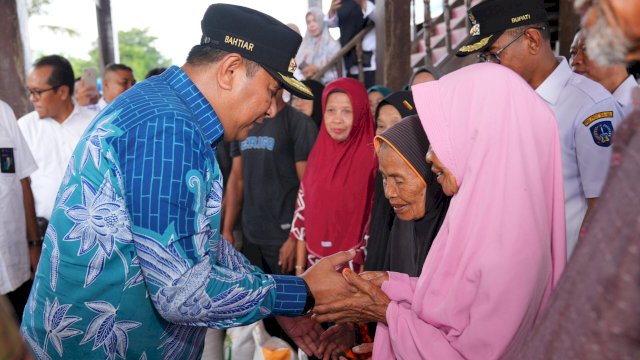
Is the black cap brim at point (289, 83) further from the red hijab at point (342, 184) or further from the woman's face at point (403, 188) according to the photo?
the red hijab at point (342, 184)

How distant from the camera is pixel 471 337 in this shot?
1.40 metres

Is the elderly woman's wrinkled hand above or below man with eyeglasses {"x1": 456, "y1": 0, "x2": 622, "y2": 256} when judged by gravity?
below

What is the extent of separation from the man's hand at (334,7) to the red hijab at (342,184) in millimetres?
3176

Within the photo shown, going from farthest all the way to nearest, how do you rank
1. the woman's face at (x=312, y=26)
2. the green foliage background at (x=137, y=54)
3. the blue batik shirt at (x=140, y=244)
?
the green foliage background at (x=137, y=54)
the woman's face at (x=312, y=26)
the blue batik shirt at (x=140, y=244)

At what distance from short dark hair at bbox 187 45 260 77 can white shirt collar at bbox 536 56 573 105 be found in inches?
66.1

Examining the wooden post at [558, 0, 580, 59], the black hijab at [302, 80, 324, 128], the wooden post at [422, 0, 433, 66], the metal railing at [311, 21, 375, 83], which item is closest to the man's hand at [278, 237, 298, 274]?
the black hijab at [302, 80, 324, 128]

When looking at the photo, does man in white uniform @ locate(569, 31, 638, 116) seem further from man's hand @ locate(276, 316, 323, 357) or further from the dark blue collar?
the dark blue collar

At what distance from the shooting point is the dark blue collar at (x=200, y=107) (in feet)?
5.08

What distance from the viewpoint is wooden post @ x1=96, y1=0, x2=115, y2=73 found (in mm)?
7953

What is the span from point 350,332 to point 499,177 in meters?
1.15

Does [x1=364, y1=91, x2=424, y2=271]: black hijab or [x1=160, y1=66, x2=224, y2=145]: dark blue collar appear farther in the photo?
[x1=364, y1=91, x2=424, y2=271]: black hijab

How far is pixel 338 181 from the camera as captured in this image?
3.46 meters

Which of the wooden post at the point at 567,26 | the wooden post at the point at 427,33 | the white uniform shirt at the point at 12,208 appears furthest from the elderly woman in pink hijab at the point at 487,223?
the wooden post at the point at 427,33

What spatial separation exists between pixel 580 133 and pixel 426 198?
0.92 m
